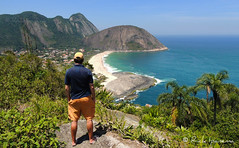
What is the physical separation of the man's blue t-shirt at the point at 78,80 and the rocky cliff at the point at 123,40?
158888mm

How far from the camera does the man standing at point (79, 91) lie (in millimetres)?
3361

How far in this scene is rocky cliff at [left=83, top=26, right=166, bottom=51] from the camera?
166 meters

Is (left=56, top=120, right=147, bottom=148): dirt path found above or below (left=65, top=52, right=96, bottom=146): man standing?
below

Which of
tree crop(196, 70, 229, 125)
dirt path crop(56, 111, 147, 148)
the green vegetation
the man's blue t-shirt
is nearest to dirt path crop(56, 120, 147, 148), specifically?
dirt path crop(56, 111, 147, 148)

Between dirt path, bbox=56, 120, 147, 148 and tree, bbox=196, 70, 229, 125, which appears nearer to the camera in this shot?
dirt path, bbox=56, 120, 147, 148

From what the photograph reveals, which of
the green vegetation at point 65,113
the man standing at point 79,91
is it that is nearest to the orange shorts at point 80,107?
the man standing at point 79,91

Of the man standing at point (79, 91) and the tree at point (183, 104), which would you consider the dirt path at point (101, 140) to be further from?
the tree at point (183, 104)

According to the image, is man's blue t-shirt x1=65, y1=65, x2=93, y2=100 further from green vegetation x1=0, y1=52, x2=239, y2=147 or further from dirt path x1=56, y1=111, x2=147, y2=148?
dirt path x1=56, y1=111, x2=147, y2=148

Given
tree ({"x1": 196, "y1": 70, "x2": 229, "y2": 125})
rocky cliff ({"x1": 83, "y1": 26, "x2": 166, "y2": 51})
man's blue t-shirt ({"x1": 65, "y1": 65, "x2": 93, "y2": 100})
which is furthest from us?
rocky cliff ({"x1": 83, "y1": 26, "x2": 166, "y2": 51})

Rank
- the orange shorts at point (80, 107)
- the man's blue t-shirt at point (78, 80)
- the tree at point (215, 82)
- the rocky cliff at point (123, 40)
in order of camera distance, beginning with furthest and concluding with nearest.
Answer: the rocky cliff at point (123, 40) → the tree at point (215, 82) → the orange shorts at point (80, 107) → the man's blue t-shirt at point (78, 80)

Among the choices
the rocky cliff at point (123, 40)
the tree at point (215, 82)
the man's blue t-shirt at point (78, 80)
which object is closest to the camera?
the man's blue t-shirt at point (78, 80)

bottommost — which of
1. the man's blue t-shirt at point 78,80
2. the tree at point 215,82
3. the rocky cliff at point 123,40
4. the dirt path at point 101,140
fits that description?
the tree at point 215,82

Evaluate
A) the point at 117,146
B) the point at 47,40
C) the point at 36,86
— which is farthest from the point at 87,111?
the point at 47,40

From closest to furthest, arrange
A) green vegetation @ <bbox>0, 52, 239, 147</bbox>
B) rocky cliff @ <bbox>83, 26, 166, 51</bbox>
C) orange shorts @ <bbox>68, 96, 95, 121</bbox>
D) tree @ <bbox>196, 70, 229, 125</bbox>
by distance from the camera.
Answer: green vegetation @ <bbox>0, 52, 239, 147</bbox> < orange shorts @ <bbox>68, 96, 95, 121</bbox> < tree @ <bbox>196, 70, 229, 125</bbox> < rocky cliff @ <bbox>83, 26, 166, 51</bbox>
